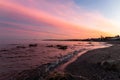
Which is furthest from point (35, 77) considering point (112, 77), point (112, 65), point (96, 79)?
point (112, 65)

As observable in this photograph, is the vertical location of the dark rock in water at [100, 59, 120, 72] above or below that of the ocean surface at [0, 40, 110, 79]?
above

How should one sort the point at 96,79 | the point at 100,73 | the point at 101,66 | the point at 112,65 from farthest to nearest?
the point at 101,66 → the point at 112,65 → the point at 100,73 → the point at 96,79

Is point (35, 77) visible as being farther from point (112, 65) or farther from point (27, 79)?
point (112, 65)

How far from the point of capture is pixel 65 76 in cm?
1014

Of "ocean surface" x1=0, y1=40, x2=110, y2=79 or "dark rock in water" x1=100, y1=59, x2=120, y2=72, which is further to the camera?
"ocean surface" x1=0, y1=40, x2=110, y2=79

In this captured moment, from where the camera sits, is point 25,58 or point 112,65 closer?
point 112,65

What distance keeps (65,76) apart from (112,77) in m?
3.75

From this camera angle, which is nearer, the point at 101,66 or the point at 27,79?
the point at 27,79

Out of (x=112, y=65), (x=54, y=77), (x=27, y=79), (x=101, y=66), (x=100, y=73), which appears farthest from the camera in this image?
(x=101, y=66)

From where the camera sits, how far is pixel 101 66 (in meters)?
14.5

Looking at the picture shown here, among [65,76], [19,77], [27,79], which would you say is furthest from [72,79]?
[19,77]

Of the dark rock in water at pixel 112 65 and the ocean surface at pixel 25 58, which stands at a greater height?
the dark rock in water at pixel 112 65

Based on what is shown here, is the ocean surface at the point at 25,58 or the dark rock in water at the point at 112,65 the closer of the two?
the dark rock in water at the point at 112,65

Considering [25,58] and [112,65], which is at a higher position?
[112,65]
